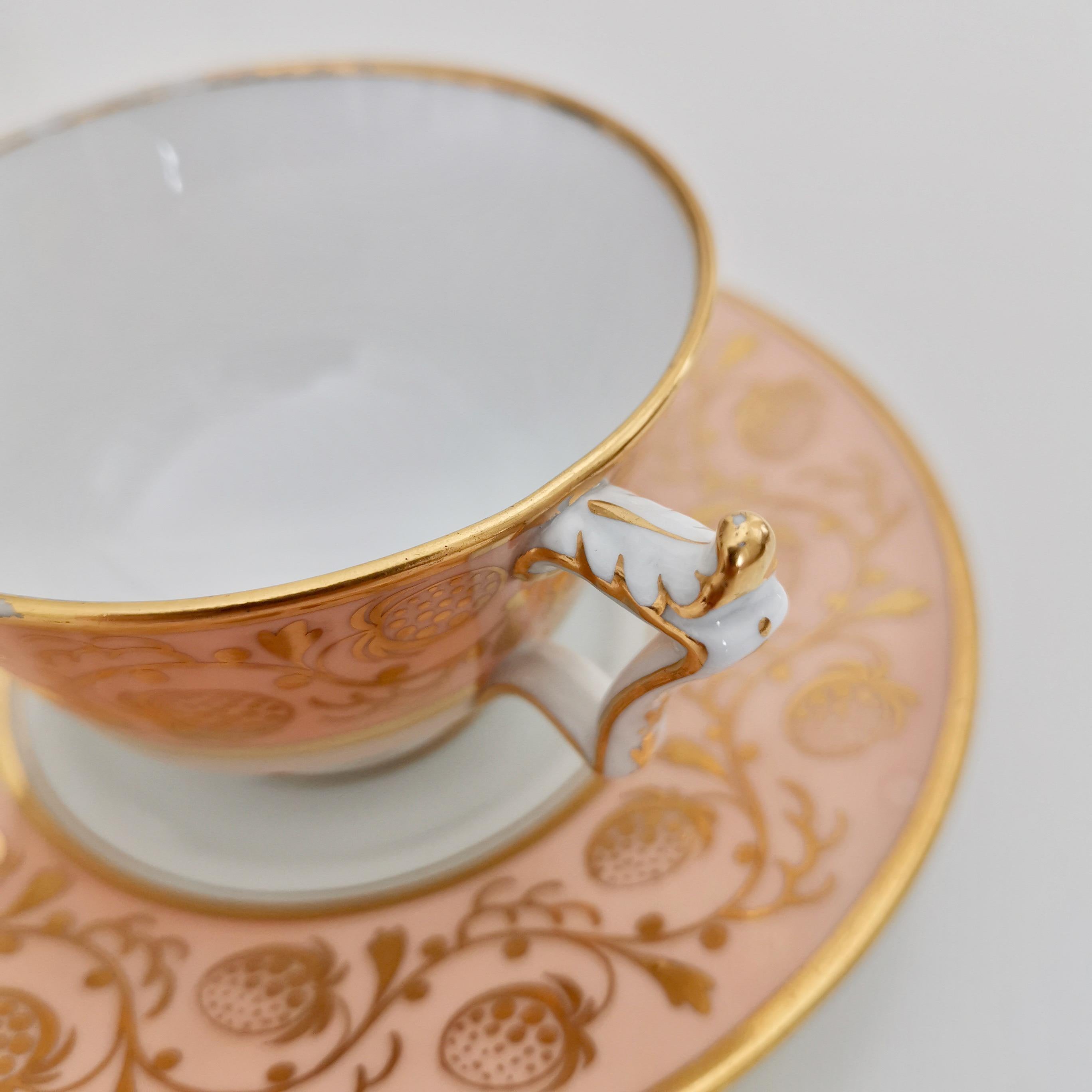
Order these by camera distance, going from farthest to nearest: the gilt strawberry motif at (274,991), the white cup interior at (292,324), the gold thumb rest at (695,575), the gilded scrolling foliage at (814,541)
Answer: the white cup interior at (292,324), the gilded scrolling foliage at (814,541), the gilt strawberry motif at (274,991), the gold thumb rest at (695,575)

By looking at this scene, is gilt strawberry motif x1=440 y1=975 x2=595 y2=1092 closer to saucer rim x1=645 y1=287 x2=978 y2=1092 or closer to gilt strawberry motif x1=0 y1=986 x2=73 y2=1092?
saucer rim x1=645 y1=287 x2=978 y2=1092

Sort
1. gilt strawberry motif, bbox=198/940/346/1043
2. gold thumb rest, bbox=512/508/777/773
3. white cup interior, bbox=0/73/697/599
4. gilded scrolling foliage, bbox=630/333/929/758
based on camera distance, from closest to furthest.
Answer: gold thumb rest, bbox=512/508/777/773
gilt strawberry motif, bbox=198/940/346/1043
gilded scrolling foliage, bbox=630/333/929/758
white cup interior, bbox=0/73/697/599

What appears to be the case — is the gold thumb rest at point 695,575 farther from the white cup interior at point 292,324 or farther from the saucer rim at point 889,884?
the white cup interior at point 292,324

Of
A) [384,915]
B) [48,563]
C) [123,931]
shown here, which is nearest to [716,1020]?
[384,915]

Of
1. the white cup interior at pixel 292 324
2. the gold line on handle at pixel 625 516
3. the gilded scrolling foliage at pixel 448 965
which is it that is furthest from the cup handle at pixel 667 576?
the white cup interior at pixel 292 324

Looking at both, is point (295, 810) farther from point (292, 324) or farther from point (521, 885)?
point (292, 324)

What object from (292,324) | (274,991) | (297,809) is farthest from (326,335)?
(274,991)

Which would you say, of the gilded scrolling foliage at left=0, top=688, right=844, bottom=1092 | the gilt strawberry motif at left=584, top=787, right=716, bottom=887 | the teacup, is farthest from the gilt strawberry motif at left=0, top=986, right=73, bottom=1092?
the gilt strawberry motif at left=584, top=787, right=716, bottom=887
